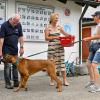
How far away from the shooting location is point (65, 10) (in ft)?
47.0

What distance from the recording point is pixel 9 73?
10.5 meters

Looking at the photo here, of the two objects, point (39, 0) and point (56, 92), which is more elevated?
point (39, 0)

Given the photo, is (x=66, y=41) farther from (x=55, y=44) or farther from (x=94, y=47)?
(x=94, y=47)

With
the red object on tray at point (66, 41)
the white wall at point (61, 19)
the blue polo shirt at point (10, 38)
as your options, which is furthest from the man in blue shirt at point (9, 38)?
the white wall at point (61, 19)

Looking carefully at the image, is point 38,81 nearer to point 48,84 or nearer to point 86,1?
point 48,84

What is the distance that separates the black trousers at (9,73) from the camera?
10249mm

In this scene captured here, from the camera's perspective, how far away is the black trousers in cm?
1025

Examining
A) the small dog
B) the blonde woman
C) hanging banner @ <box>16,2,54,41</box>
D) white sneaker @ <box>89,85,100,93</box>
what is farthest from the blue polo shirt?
hanging banner @ <box>16,2,54,41</box>

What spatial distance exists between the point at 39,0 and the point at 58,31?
292 centimetres

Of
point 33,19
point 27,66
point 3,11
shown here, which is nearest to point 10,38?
point 27,66

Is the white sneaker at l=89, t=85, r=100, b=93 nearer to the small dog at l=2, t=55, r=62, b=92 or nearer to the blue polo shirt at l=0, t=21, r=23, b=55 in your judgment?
the small dog at l=2, t=55, r=62, b=92

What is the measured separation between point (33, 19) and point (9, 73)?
3.17 metres

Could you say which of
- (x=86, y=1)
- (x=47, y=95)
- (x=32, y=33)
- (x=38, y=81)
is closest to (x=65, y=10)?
(x=86, y=1)

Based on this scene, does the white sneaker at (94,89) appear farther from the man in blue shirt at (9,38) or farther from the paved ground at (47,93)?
the man in blue shirt at (9,38)
